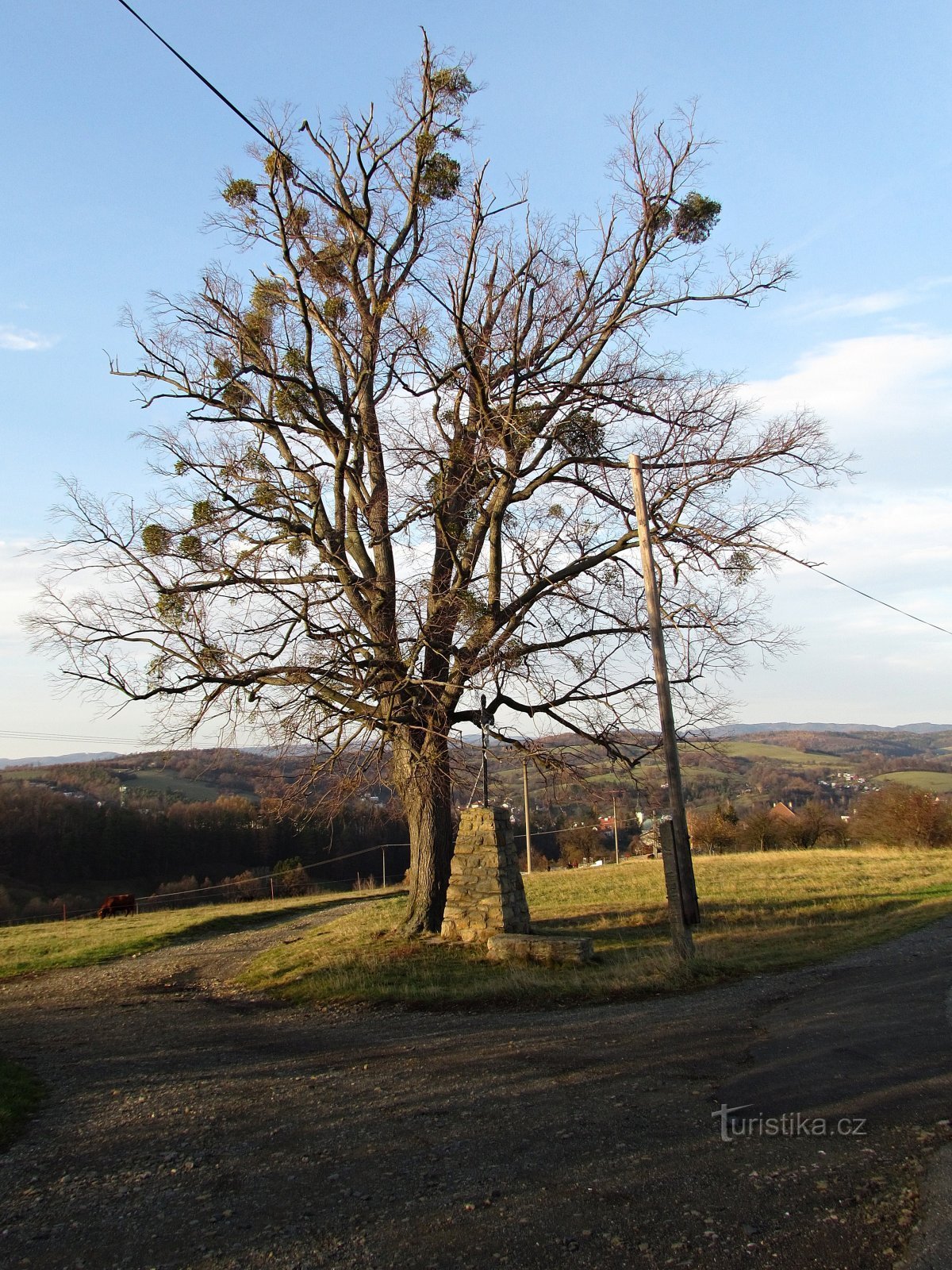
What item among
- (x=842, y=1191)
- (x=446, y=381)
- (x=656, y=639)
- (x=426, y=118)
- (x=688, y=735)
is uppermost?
(x=426, y=118)

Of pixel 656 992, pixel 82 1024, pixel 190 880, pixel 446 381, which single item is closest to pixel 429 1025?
pixel 656 992

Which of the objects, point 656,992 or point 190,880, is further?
point 190,880

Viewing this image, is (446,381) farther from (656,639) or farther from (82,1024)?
(82,1024)

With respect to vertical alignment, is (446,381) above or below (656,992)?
above

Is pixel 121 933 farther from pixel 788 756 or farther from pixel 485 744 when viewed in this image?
pixel 788 756

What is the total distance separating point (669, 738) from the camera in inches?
416

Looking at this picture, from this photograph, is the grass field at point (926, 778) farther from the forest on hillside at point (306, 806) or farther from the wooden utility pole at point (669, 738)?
the wooden utility pole at point (669, 738)

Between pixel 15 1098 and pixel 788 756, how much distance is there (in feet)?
349

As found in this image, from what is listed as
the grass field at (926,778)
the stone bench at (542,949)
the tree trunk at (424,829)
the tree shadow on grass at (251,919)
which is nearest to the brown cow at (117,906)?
the tree shadow on grass at (251,919)

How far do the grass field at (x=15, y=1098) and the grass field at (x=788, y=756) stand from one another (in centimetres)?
8740

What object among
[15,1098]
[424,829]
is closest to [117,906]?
[424,829]

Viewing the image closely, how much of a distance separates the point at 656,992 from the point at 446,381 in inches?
386

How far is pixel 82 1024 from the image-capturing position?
9.52 m

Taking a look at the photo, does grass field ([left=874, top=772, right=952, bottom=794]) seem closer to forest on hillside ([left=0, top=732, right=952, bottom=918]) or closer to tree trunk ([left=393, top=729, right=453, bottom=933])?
forest on hillside ([left=0, top=732, right=952, bottom=918])
